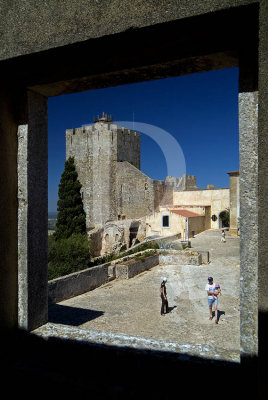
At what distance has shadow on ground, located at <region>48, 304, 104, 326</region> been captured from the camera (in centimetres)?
791

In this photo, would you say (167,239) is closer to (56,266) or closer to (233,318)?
(56,266)

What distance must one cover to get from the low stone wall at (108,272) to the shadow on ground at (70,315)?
848 millimetres

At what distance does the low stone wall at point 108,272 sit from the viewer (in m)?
9.84

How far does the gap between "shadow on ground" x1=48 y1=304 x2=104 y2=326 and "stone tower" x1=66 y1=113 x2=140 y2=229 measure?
26.3 metres

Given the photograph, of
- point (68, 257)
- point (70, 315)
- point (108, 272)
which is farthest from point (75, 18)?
point (68, 257)

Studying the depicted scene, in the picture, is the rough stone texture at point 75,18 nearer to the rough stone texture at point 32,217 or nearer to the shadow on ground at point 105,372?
the rough stone texture at point 32,217

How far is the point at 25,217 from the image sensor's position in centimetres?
246

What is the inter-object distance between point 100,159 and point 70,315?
92.2 feet

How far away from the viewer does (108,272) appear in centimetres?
1274

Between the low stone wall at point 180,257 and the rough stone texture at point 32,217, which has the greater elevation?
the rough stone texture at point 32,217

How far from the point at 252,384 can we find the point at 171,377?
506 millimetres

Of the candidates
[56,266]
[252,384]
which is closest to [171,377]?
[252,384]

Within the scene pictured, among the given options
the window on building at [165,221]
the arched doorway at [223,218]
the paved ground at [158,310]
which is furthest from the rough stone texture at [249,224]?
the arched doorway at [223,218]

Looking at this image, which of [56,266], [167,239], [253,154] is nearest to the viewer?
[253,154]
